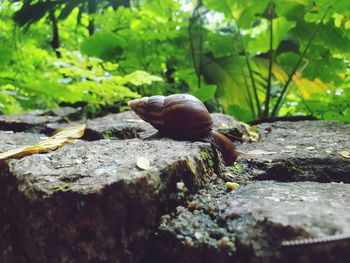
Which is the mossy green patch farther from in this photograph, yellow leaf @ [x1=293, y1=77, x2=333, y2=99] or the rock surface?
yellow leaf @ [x1=293, y1=77, x2=333, y2=99]

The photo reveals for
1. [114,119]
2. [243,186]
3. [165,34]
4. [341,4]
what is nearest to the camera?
[243,186]

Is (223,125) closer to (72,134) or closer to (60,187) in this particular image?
(72,134)

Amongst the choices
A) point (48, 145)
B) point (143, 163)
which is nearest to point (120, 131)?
point (48, 145)

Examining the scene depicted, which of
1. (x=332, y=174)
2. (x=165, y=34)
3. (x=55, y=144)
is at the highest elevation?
(x=165, y=34)

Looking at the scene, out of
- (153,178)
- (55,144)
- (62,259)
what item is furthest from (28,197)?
(55,144)

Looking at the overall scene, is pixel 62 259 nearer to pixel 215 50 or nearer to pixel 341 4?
pixel 341 4

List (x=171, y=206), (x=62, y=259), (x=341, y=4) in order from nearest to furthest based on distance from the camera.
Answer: (x=62, y=259)
(x=171, y=206)
(x=341, y=4)

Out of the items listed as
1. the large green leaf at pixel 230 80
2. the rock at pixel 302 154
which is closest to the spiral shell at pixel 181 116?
the rock at pixel 302 154
